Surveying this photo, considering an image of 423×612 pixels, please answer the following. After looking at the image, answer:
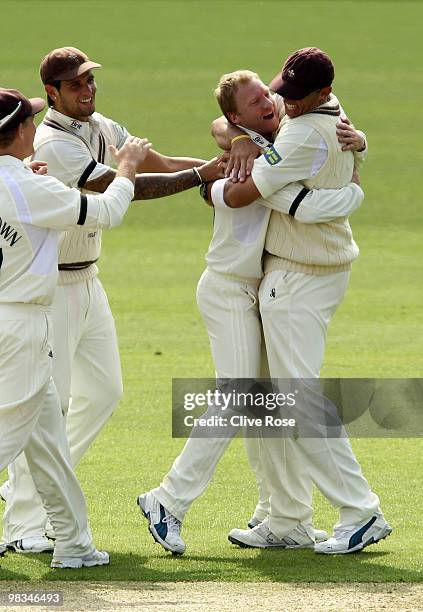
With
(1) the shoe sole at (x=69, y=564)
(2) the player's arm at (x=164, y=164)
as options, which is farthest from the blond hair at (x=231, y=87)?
(1) the shoe sole at (x=69, y=564)

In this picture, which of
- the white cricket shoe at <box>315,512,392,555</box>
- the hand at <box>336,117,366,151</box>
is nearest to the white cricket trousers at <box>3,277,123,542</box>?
the white cricket shoe at <box>315,512,392,555</box>

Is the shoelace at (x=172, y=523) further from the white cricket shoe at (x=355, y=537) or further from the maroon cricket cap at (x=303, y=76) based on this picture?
the maroon cricket cap at (x=303, y=76)

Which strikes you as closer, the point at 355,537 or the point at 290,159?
the point at 290,159

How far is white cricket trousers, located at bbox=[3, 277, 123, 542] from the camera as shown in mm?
7031

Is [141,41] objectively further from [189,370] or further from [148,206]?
[189,370]

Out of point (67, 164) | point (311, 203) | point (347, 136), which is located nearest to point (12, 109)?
point (67, 164)

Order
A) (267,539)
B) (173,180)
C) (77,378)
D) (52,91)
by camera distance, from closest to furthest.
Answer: (267,539), (52,91), (173,180), (77,378)

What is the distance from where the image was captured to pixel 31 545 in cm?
689

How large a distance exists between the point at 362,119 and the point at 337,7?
10.7 meters

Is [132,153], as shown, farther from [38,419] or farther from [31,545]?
[31,545]

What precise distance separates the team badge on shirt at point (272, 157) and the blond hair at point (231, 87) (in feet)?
1.22

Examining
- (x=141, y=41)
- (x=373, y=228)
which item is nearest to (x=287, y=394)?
(x=373, y=228)

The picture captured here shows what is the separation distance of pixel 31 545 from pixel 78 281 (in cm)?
137

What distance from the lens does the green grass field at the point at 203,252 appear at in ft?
22.5
